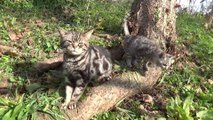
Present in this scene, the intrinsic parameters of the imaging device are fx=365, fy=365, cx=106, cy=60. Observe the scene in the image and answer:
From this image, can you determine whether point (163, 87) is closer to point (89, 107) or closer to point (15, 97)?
point (89, 107)

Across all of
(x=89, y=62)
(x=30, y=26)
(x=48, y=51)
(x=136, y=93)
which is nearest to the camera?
(x=89, y=62)

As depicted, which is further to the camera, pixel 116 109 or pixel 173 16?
pixel 173 16

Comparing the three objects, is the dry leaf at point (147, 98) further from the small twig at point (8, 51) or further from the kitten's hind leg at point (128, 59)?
the small twig at point (8, 51)

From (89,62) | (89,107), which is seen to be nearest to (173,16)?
(89,62)

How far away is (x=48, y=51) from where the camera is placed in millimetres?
6461

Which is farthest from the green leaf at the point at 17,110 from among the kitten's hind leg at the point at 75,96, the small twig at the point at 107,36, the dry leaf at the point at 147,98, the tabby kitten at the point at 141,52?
the small twig at the point at 107,36

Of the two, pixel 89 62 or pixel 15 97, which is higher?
pixel 89 62

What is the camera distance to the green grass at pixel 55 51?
5.14 metres

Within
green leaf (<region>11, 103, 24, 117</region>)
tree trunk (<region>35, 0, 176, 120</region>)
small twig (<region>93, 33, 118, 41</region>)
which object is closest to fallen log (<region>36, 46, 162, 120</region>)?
tree trunk (<region>35, 0, 176, 120</region>)

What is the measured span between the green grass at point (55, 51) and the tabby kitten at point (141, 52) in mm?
482

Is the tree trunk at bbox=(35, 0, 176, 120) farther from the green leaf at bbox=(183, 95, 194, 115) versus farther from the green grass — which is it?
the green leaf at bbox=(183, 95, 194, 115)

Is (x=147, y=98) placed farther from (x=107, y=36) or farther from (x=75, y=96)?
(x=107, y=36)

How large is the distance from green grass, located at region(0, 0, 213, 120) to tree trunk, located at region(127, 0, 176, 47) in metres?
0.50

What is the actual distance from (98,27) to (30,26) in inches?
52.8
